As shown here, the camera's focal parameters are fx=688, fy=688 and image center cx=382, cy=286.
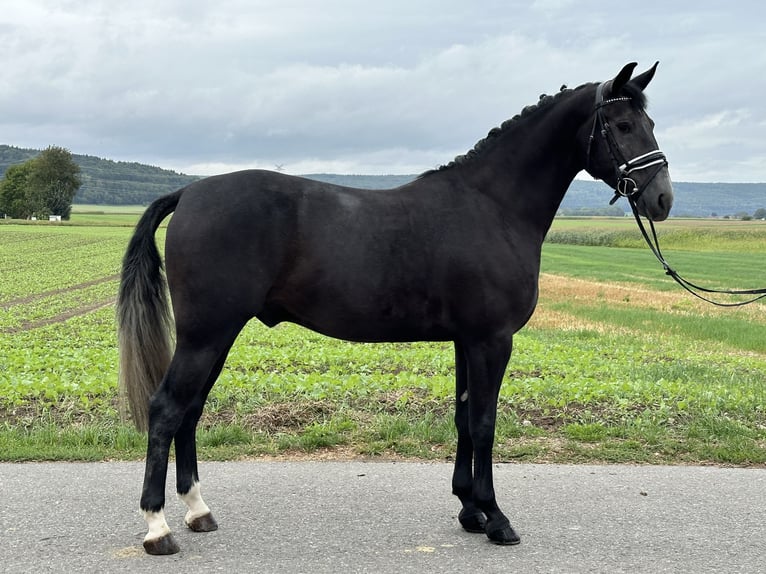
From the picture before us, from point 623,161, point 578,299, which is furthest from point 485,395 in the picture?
point 578,299

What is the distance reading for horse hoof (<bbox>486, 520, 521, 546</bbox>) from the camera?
4199 mm

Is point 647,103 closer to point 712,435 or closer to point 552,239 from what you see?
point 712,435

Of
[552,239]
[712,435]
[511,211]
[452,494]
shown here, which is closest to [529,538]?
[452,494]

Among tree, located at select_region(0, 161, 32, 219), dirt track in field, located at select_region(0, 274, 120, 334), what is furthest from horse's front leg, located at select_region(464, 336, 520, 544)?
tree, located at select_region(0, 161, 32, 219)

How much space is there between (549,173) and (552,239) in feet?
263

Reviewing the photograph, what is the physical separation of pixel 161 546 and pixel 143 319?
1.45m

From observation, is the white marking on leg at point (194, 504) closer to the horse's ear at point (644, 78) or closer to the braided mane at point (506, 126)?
the braided mane at point (506, 126)

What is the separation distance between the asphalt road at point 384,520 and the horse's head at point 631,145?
6.56 ft

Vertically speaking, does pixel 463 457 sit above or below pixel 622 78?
below

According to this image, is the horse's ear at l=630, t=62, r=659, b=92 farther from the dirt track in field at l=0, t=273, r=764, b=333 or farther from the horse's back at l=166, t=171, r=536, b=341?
the dirt track in field at l=0, t=273, r=764, b=333

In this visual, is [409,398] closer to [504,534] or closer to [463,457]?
[463,457]

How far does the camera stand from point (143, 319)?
4609 millimetres

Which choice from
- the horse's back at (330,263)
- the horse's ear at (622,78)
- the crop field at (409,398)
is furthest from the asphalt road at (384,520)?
the horse's ear at (622,78)

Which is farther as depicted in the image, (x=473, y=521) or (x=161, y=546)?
(x=473, y=521)
